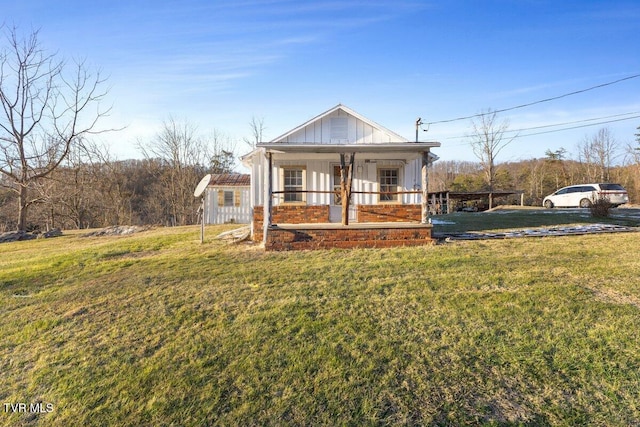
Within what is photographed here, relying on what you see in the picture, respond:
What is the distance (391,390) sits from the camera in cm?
265

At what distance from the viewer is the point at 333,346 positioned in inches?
130

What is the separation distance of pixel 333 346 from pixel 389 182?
25.2 ft

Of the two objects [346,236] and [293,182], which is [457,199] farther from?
[346,236]

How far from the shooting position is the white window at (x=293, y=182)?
33.1ft

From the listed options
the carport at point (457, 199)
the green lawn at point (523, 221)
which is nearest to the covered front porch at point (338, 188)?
the green lawn at point (523, 221)

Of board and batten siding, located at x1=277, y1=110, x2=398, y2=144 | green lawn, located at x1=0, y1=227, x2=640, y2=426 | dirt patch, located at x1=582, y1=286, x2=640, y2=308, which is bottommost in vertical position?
green lawn, located at x1=0, y1=227, x2=640, y2=426

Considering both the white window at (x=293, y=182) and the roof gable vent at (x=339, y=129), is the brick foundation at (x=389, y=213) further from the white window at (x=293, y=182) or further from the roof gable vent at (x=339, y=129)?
the roof gable vent at (x=339, y=129)

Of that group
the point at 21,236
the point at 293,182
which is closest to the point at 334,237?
the point at 293,182

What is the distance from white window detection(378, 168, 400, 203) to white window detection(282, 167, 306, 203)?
8.11 feet

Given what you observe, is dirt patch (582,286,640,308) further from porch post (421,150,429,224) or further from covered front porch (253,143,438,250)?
covered front porch (253,143,438,250)

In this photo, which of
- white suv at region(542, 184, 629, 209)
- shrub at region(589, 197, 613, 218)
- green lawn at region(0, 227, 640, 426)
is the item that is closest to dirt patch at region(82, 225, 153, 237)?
green lawn at region(0, 227, 640, 426)

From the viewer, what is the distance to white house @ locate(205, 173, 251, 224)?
21672 mm

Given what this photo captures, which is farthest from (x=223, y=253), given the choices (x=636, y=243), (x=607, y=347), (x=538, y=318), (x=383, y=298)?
(x=636, y=243)

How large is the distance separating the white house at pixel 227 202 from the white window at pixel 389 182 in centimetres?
1318
